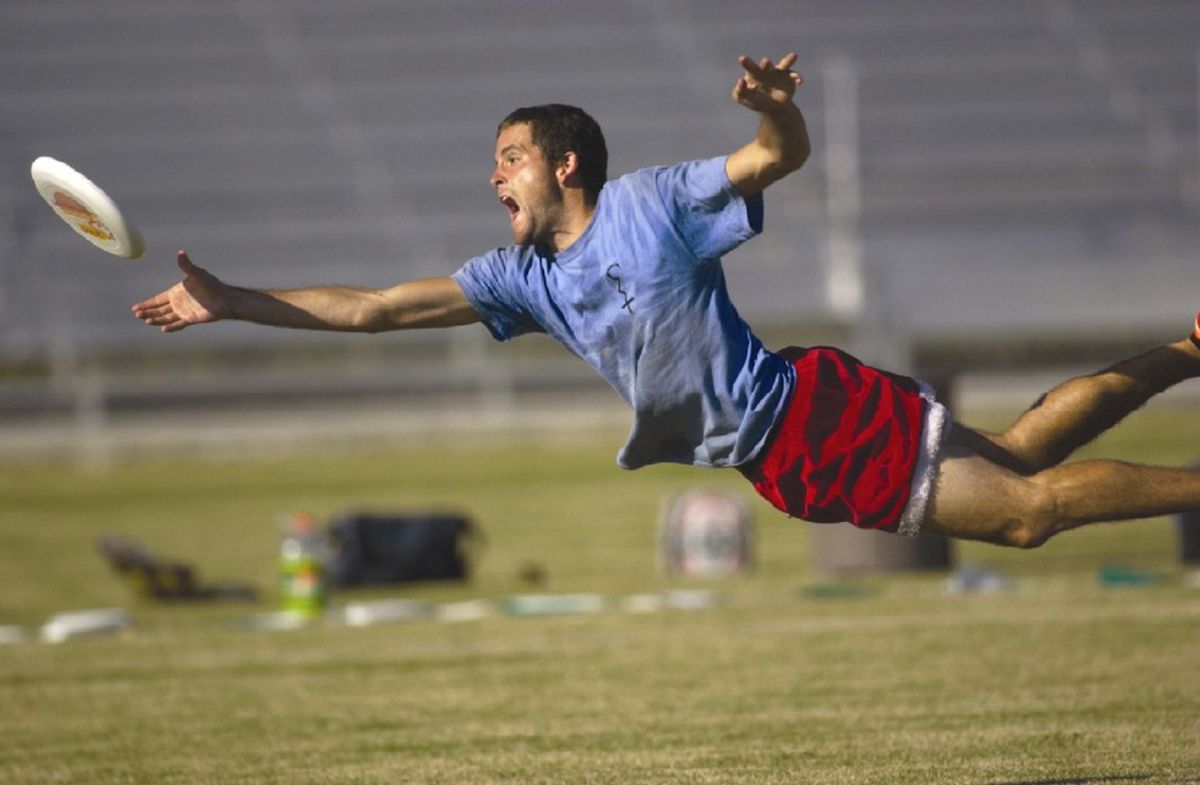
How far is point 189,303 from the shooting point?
574 centimetres

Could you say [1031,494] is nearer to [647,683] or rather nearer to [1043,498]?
[1043,498]

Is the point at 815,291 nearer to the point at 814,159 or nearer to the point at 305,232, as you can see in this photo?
the point at 814,159

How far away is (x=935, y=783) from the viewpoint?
5.27 meters

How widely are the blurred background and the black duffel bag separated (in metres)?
8.77

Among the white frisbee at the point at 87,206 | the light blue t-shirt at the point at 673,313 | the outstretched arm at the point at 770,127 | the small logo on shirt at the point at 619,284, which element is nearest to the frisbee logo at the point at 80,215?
the white frisbee at the point at 87,206

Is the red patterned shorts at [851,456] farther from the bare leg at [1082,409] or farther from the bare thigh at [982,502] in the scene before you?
the bare leg at [1082,409]

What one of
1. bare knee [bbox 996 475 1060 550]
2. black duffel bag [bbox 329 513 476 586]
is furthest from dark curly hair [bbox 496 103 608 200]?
black duffel bag [bbox 329 513 476 586]

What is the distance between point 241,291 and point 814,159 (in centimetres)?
→ 2133

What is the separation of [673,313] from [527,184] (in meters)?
0.60

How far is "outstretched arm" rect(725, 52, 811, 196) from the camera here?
4.86 metres

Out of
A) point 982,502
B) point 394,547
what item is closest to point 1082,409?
point 982,502

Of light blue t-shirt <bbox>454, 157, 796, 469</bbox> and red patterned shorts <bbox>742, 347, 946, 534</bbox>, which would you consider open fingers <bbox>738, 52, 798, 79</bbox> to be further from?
red patterned shorts <bbox>742, 347, 946, 534</bbox>

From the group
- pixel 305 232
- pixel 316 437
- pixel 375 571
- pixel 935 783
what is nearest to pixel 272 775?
pixel 935 783

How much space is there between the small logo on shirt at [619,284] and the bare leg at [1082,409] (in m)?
1.21
